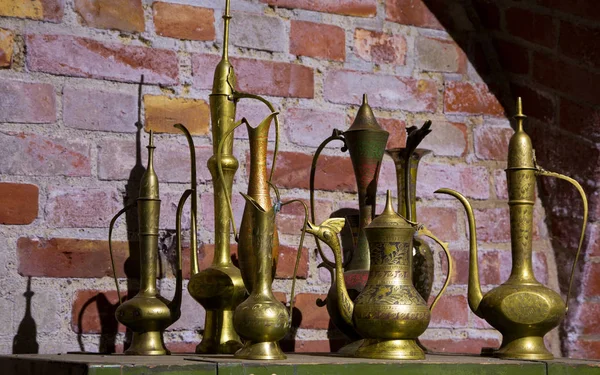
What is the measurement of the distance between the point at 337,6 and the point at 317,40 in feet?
0.26

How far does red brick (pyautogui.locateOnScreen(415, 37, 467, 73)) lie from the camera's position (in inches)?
74.6

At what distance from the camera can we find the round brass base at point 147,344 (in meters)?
1.43

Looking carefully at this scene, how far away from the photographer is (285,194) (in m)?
1.73

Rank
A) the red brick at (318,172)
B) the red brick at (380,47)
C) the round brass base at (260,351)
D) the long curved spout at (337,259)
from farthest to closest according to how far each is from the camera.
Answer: the red brick at (380,47) → the red brick at (318,172) → the long curved spout at (337,259) → the round brass base at (260,351)

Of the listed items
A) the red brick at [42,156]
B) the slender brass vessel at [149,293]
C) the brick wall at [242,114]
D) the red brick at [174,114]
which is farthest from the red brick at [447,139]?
the red brick at [42,156]

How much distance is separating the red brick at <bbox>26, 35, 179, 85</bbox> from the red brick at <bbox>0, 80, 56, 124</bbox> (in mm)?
32

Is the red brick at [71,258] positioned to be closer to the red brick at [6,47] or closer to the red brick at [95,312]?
the red brick at [95,312]

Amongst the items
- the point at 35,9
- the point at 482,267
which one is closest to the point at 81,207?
the point at 35,9

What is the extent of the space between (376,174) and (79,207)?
462mm

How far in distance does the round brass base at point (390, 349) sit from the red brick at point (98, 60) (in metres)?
0.59

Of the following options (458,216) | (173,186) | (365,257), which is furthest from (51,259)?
(458,216)

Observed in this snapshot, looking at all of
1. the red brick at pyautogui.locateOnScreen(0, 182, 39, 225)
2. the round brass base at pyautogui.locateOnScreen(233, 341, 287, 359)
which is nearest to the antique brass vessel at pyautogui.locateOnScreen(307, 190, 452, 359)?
the round brass base at pyautogui.locateOnScreen(233, 341, 287, 359)

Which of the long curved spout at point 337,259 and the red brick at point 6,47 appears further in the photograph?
the red brick at point 6,47

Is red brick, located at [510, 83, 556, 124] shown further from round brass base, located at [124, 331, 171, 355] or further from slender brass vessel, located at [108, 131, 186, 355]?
round brass base, located at [124, 331, 171, 355]
